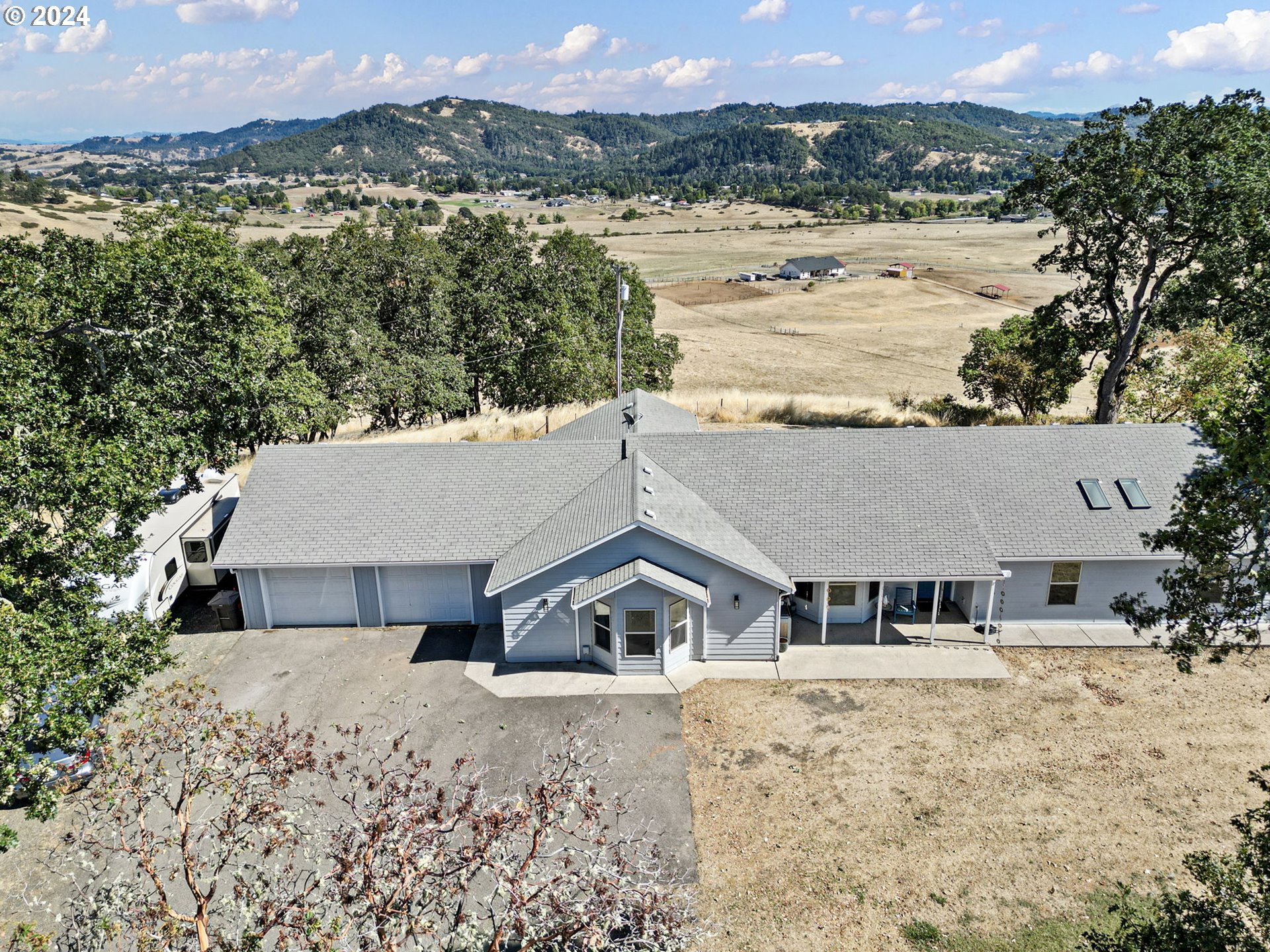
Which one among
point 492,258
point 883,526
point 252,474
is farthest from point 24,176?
point 883,526

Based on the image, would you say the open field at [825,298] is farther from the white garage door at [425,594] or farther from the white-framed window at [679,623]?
the white garage door at [425,594]

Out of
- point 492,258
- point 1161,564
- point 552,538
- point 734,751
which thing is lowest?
point 734,751

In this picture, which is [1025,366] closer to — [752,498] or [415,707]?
[752,498]

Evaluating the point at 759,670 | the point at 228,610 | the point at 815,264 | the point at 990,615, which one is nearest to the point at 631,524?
the point at 759,670

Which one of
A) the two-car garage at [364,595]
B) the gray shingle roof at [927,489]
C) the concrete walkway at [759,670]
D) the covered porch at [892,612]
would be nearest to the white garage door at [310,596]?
the two-car garage at [364,595]

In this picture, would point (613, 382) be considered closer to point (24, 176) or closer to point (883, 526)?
point (883, 526)

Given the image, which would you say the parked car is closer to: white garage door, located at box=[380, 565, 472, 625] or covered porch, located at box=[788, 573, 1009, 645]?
white garage door, located at box=[380, 565, 472, 625]
